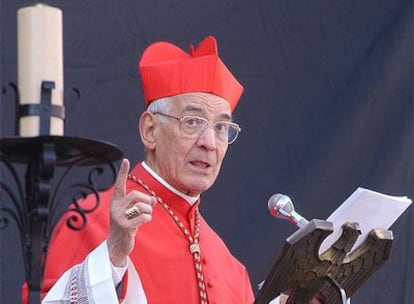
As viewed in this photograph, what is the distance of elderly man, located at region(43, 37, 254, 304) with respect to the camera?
322 centimetres

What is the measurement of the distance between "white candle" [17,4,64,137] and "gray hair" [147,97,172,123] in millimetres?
1141

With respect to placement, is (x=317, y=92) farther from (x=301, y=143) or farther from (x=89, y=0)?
(x=89, y=0)

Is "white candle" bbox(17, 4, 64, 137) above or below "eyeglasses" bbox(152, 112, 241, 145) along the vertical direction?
above

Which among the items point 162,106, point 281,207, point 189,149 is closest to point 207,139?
point 189,149

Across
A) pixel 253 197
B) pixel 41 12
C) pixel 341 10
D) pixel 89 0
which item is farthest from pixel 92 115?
pixel 41 12

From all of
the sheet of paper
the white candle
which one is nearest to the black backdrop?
the sheet of paper

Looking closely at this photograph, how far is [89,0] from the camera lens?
13.0 ft

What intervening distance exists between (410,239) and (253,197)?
624mm

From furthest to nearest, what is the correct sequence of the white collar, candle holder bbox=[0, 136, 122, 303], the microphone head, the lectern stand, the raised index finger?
the white collar, the microphone head, the lectern stand, the raised index finger, candle holder bbox=[0, 136, 122, 303]

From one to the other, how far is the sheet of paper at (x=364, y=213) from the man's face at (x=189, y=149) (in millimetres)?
465

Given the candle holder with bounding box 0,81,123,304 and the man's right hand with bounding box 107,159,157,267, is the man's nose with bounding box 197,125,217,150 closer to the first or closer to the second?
the man's right hand with bounding box 107,159,157,267

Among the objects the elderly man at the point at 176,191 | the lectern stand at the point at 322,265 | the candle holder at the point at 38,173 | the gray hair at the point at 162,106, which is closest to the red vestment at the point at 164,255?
the elderly man at the point at 176,191

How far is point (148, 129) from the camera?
11.4 feet

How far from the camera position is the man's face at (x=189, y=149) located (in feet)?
11.0
